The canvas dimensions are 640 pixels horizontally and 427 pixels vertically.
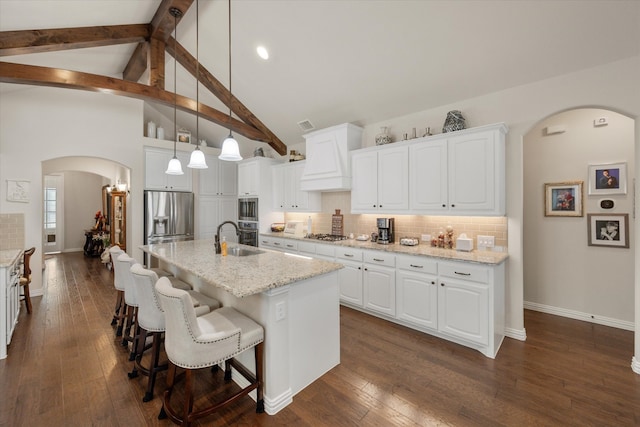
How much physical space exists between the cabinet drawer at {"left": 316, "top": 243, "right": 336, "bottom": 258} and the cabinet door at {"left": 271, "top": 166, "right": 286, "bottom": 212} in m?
1.54

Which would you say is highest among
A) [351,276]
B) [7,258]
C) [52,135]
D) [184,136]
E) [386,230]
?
[184,136]

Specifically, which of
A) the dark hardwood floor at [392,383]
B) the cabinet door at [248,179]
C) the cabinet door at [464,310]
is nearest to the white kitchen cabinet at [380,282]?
the dark hardwood floor at [392,383]

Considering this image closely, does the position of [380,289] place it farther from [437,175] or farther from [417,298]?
[437,175]

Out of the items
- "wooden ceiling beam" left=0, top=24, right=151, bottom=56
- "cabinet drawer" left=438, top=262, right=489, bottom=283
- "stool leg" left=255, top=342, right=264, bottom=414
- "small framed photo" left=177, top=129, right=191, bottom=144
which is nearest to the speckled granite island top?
"stool leg" left=255, top=342, right=264, bottom=414

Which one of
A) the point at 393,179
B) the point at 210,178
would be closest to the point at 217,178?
the point at 210,178

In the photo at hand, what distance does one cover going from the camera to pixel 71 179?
8.82 meters

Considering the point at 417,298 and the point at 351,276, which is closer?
the point at 417,298

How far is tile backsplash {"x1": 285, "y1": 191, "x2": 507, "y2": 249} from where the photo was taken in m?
3.24

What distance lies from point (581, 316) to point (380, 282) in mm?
2562

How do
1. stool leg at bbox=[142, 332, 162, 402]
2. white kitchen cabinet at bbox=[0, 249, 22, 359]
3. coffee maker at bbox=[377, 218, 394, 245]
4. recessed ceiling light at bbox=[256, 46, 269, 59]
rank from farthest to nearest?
coffee maker at bbox=[377, 218, 394, 245]
recessed ceiling light at bbox=[256, 46, 269, 59]
white kitchen cabinet at bbox=[0, 249, 22, 359]
stool leg at bbox=[142, 332, 162, 402]

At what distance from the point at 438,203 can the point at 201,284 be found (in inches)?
111

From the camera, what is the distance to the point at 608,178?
329 cm

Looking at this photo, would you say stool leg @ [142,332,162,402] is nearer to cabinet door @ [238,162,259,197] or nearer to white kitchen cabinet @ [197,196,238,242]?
cabinet door @ [238,162,259,197]

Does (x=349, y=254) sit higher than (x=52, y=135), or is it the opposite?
(x=52, y=135)
